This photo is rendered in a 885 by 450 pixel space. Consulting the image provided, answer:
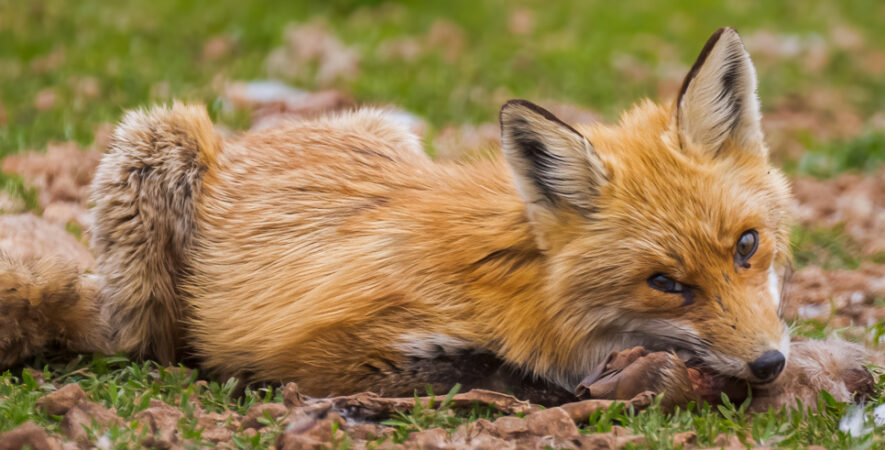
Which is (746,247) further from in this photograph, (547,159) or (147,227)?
(147,227)

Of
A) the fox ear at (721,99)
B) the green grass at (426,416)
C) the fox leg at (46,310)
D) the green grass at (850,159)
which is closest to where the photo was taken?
the green grass at (426,416)

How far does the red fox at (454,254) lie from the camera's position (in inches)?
162

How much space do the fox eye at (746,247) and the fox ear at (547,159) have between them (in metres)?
0.64

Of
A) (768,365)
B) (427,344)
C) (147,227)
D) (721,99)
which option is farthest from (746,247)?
(147,227)

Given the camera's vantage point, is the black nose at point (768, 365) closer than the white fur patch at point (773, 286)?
Yes

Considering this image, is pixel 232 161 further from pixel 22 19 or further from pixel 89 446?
pixel 22 19

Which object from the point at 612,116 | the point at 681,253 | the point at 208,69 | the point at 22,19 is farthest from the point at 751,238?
the point at 22,19

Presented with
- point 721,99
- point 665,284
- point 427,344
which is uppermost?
point 721,99

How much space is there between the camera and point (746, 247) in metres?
4.18

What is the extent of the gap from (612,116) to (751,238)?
17.9 feet

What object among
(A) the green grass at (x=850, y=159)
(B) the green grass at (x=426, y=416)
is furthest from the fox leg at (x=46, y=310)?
(A) the green grass at (x=850, y=159)

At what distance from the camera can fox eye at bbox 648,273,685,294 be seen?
411cm

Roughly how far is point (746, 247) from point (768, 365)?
0.54 metres

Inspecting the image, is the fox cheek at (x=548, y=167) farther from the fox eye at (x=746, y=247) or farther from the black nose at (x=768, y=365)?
the black nose at (x=768, y=365)
